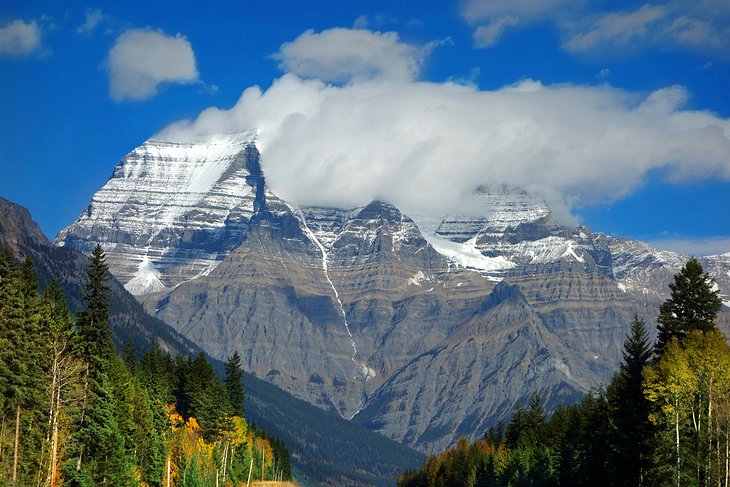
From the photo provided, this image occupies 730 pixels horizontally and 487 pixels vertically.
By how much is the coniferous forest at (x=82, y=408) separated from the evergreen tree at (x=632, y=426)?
37.3 m

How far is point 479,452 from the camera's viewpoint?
19225 cm

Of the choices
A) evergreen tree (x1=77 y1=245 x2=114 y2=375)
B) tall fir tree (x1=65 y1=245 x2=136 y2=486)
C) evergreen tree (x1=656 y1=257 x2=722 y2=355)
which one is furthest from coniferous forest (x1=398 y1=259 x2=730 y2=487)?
evergreen tree (x1=77 y1=245 x2=114 y2=375)

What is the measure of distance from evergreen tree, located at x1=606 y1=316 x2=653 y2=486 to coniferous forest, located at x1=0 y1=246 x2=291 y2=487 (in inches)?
1468

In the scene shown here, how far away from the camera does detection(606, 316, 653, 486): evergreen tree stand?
89875 mm

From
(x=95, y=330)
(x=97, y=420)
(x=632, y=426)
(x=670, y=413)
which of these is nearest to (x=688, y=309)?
(x=632, y=426)

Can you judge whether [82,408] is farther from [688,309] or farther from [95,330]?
[688,309]

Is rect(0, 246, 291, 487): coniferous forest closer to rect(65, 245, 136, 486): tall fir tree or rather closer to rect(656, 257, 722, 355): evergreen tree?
rect(65, 245, 136, 486): tall fir tree

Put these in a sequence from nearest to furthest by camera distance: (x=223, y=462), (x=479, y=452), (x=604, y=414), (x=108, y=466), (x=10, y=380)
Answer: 1. (x=10, y=380)
2. (x=108, y=466)
3. (x=604, y=414)
4. (x=223, y=462)
5. (x=479, y=452)

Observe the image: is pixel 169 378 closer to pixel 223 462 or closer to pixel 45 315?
pixel 223 462

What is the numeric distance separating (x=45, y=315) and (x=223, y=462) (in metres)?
54.2

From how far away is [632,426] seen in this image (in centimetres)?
9200

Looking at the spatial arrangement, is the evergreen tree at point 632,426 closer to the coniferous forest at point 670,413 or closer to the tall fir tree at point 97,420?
the coniferous forest at point 670,413

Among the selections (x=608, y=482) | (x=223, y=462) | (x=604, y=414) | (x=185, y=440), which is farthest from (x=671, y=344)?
(x=223, y=462)

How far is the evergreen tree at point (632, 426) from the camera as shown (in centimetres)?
8988
